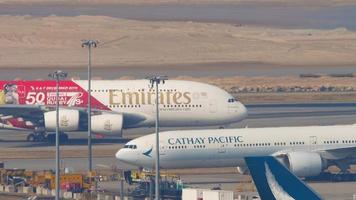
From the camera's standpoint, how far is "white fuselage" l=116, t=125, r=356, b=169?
284 ft

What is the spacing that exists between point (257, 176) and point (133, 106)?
55.7m

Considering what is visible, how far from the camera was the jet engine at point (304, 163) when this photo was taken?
8575 cm

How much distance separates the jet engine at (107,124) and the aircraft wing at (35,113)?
0.87 metres

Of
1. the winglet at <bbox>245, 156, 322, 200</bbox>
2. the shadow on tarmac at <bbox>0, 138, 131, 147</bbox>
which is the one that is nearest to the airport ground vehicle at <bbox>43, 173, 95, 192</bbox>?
the shadow on tarmac at <bbox>0, 138, 131, 147</bbox>

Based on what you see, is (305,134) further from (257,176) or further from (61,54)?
(61,54)

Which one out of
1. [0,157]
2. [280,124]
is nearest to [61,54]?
[280,124]

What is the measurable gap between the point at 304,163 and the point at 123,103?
26.1 meters

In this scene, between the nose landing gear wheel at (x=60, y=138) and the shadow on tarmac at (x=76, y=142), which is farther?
the nose landing gear wheel at (x=60, y=138)

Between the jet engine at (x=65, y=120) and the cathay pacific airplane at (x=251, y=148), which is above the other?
the jet engine at (x=65, y=120)

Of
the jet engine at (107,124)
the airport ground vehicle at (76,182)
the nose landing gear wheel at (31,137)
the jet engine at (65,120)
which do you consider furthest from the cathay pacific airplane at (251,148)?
the nose landing gear wheel at (31,137)

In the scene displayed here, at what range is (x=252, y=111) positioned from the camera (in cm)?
12769

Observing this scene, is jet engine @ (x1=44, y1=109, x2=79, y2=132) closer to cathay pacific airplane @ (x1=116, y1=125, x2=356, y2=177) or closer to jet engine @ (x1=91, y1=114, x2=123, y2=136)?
jet engine @ (x1=91, y1=114, x2=123, y2=136)

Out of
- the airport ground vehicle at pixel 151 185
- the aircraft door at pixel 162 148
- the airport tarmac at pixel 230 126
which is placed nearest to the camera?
the airport ground vehicle at pixel 151 185

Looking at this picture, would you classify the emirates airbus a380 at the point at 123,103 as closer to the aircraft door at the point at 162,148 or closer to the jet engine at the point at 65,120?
the jet engine at the point at 65,120
